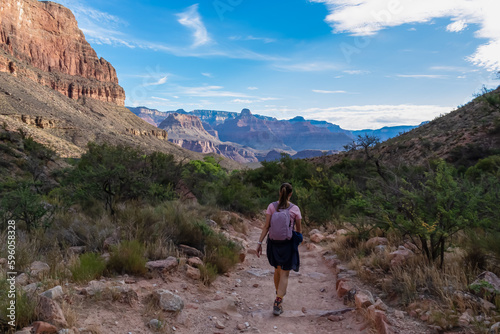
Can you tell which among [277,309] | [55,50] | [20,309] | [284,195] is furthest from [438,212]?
[55,50]

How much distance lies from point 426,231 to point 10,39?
485 feet

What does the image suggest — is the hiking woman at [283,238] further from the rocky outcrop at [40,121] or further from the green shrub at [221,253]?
the rocky outcrop at [40,121]

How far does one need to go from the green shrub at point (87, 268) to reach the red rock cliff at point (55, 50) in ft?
361

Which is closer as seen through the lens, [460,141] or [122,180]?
[122,180]

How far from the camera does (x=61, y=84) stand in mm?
113375

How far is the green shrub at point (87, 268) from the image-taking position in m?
4.10

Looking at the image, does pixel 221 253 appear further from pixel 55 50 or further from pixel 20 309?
pixel 55 50

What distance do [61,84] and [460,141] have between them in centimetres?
13142

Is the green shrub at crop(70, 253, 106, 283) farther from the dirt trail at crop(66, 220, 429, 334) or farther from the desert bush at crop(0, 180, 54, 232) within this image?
the desert bush at crop(0, 180, 54, 232)

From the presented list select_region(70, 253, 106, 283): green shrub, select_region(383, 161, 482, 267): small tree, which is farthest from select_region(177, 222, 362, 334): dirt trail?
select_region(383, 161, 482, 267): small tree

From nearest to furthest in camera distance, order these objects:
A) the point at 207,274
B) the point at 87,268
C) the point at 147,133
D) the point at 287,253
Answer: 1. the point at 87,268
2. the point at 287,253
3. the point at 207,274
4. the point at 147,133

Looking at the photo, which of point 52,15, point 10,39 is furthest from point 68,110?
point 52,15

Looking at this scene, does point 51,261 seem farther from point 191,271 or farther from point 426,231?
point 426,231

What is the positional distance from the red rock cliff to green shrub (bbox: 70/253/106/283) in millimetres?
109959
